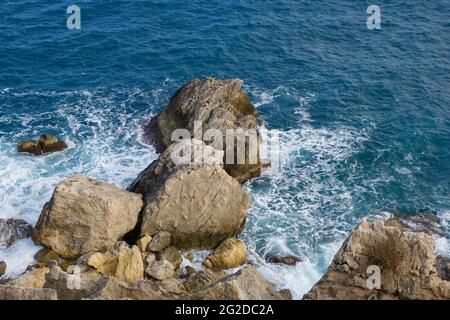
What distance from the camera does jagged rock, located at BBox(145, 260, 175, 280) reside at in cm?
4053

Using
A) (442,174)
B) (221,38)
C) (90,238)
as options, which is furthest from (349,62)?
(90,238)

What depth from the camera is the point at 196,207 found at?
147ft

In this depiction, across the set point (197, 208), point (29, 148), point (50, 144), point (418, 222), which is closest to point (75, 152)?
point (50, 144)

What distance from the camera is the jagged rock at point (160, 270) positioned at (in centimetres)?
4053

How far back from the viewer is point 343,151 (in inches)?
2260

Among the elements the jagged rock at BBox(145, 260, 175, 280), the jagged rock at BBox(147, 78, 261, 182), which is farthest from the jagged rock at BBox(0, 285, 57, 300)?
the jagged rock at BBox(147, 78, 261, 182)

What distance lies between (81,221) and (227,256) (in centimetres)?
1154

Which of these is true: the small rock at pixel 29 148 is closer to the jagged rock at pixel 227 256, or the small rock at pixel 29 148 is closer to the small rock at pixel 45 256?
the small rock at pixel 45 256

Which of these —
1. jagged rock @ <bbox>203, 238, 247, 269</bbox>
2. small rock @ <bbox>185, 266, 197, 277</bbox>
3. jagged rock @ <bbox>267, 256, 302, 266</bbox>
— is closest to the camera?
small rock @ <bbox>185, 266, 197, 277</bbox>

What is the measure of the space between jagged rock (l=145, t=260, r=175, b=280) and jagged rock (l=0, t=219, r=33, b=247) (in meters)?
11.7

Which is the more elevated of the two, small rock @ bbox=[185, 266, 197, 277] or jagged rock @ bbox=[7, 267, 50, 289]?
jagged rock @ bbox=[7, 267, 50, 289]

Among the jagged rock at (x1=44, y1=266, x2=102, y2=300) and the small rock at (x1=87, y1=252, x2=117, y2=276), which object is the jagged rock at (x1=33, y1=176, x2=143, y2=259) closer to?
the small rock at (x1=87, y1=252, x2=117, y2=276)

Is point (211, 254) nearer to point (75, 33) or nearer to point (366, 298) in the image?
point (366, 298)

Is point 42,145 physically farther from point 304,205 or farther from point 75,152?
point 304,205
